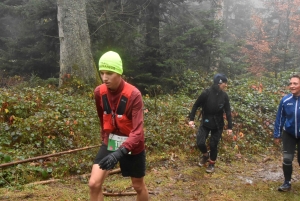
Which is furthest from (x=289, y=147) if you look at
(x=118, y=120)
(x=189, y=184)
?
(x=118, y=120)

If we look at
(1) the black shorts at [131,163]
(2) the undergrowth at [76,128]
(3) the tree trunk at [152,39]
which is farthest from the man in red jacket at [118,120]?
(3) the tree trunk at [152,39]

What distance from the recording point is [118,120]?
3.62m

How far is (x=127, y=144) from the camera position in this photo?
11.1 feet

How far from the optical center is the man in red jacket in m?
3.49

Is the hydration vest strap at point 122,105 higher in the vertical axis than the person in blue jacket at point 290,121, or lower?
higher

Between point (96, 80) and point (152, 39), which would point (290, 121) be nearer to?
point (96, 80)

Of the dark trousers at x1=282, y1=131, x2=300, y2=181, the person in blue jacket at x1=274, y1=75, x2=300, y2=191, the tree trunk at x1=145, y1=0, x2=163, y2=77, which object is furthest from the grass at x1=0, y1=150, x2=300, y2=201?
the tree trunk at x1=145, y1=0, x2=163, y2=77

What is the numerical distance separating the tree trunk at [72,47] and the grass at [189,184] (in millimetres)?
5041

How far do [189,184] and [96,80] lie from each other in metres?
6.41

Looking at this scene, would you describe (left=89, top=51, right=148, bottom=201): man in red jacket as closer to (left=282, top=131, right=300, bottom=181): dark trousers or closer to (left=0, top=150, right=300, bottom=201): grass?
(left=0, top=150, right=300, bottom=201): grass

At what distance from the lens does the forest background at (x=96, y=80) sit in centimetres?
701

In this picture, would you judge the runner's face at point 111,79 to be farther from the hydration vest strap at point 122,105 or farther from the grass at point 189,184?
the grass at point 189,184

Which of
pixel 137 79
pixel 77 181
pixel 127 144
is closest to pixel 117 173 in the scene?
pixel 77 181

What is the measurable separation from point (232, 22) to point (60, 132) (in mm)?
31550
